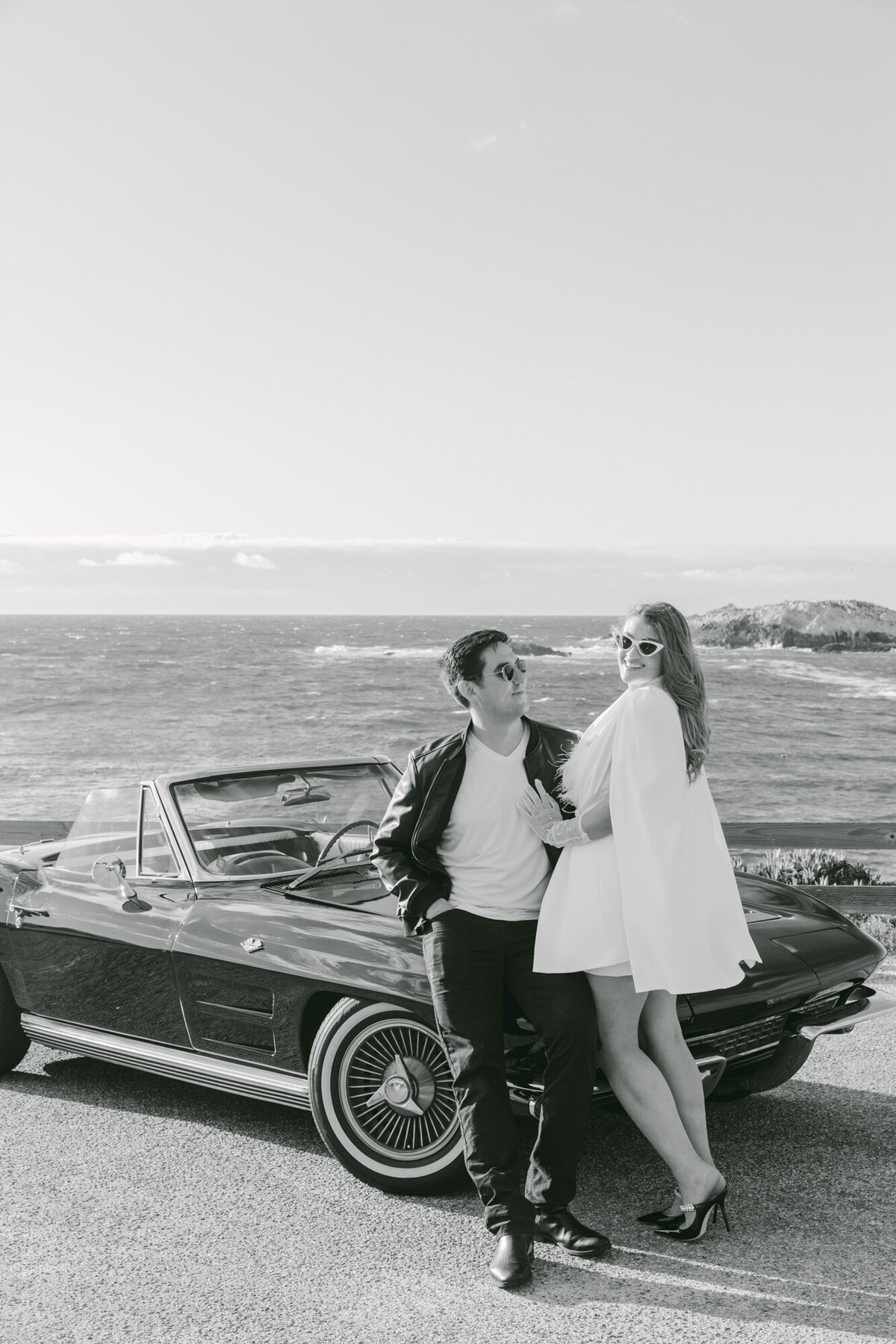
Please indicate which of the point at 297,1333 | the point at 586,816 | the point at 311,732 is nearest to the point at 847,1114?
the point at 586,816

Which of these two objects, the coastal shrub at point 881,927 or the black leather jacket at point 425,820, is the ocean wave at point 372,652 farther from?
the black leather jacket at point 425,820

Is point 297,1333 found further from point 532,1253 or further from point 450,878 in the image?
point 450,878

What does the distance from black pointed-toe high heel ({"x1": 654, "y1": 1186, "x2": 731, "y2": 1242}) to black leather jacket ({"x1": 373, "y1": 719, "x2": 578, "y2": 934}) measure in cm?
104

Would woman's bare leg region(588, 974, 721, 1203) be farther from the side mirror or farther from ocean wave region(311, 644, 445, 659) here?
ocean wave region(311, 644, 445, 659)

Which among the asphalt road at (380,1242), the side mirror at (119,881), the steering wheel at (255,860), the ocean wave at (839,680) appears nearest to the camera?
the asphalt road at (380,1242)

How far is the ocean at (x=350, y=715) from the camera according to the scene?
111 feet

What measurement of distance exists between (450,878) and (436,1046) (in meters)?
0.55

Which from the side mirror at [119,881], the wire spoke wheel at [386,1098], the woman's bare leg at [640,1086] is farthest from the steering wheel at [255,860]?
the woman's bare leg at [640,1086]

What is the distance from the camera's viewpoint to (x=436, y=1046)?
12.4 feet

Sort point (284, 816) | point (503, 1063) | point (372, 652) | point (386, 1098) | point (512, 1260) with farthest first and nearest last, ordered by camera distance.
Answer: point (372, 652), point (284, 816), point (386, 1098), point (503, 1063), point (512, 1260)

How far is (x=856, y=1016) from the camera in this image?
4129mm

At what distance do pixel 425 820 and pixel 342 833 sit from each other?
122 cm

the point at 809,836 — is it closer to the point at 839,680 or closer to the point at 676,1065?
the point at 676,1065

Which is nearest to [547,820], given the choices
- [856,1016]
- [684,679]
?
[684,679]
